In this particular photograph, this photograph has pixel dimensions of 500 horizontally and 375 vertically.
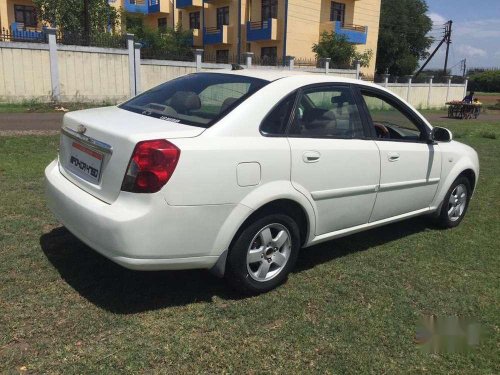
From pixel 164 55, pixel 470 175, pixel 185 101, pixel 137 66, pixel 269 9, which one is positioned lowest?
pixel 470 175

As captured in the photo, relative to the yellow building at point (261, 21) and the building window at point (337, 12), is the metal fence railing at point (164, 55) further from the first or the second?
the building window at point (337, 12)

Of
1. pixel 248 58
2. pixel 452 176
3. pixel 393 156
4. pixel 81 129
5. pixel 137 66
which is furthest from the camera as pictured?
pixel 248 58

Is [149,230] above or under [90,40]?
under

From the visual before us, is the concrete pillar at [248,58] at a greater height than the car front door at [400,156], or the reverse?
the concrete pillar at [248,58]

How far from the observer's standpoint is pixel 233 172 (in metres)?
3.07

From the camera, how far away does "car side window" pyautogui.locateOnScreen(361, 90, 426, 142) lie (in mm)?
4336

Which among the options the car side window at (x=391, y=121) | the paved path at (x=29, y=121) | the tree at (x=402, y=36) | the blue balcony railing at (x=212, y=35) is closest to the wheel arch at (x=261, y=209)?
the car side window at (x=391, y=121)

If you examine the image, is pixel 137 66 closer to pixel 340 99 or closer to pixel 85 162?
pixel 340 99

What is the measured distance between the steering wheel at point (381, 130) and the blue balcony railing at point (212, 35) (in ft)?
110

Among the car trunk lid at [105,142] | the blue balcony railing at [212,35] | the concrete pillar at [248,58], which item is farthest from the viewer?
the blue balcony railing at [212,35]

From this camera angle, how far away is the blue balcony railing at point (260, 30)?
32656mm

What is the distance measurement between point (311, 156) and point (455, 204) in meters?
2.64

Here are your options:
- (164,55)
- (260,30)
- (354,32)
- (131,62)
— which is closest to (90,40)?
(131,62)

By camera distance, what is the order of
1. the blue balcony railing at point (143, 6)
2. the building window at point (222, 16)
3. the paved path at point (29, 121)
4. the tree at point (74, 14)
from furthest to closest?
the blue balcony railing at point (143, 6) < the building window at point (222, 16) < the tree at point (74, 14) < the paved path at point (29, 121)
